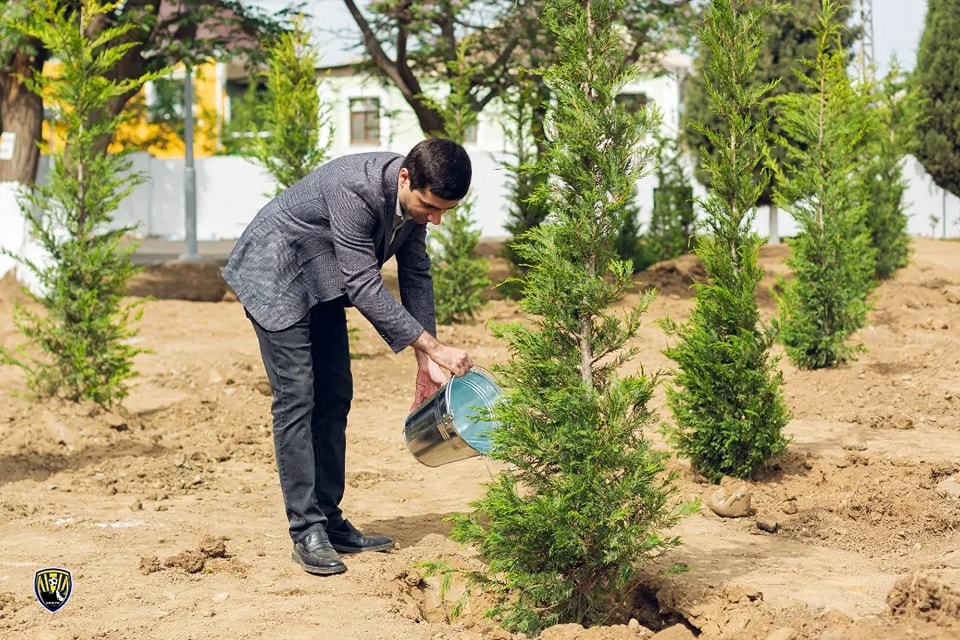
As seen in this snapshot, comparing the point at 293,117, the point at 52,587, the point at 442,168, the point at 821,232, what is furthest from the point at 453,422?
the point at 293,117

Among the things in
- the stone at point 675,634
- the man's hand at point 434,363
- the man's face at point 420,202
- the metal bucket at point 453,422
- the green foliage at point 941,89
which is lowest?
the stone at point 675,634

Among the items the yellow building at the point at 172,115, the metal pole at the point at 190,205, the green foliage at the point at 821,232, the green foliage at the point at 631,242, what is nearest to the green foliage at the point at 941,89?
the green foliage at the point at 631,242

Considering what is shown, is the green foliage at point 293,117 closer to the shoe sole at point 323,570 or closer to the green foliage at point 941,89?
the shoe sole at point 323,570

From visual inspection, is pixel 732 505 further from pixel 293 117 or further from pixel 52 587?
pixel 293 117

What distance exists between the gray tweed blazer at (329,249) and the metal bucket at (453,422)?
1.03 ft

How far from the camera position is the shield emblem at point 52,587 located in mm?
4855

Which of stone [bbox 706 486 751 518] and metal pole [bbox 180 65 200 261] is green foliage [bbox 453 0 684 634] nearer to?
stone [bbox 706 486 751 518]

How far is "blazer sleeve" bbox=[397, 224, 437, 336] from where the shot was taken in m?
5.62

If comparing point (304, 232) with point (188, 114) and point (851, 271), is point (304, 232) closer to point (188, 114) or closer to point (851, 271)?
point (851, 271)

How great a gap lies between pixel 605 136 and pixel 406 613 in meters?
2.05

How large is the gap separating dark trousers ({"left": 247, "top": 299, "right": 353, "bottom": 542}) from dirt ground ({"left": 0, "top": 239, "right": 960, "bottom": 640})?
0.30 metres

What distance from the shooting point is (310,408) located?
17.6 feet

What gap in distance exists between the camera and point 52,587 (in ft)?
16.5

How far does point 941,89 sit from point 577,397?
78.1ft
